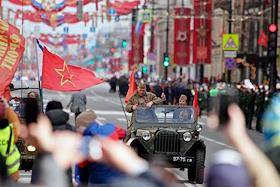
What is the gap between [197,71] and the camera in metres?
91.5

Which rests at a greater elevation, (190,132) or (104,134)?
(104,134)

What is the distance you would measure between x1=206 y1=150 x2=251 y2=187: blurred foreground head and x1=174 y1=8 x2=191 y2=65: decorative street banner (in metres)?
62.9

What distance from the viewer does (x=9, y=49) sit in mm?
19719

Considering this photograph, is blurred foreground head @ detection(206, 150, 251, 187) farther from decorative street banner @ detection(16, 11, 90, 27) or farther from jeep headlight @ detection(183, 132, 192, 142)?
decorative street banner @ detection(16, 11, 90, 27)

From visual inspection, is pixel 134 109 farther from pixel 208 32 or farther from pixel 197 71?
pixel 197 71

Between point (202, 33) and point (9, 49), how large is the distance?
154 feet

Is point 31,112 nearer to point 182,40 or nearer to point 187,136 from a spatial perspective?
point 187,136

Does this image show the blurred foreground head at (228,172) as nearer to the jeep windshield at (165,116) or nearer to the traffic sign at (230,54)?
the jeep windshield at (165,116)

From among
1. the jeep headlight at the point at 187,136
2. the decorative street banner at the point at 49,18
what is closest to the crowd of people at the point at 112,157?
the jeep headlight at the point at 187,136

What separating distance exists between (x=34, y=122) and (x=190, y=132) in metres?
11.3

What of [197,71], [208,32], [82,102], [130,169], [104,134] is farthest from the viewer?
[197,71]

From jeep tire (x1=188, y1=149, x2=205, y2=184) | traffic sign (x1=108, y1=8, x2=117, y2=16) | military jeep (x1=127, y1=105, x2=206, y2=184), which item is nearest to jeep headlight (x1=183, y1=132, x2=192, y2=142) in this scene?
military jeep (x1=127, y1=105, x2=206, y2=184)

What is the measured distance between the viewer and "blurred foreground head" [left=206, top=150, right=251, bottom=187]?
6.21m

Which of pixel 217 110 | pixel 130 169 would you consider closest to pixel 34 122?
pixel 217 110
